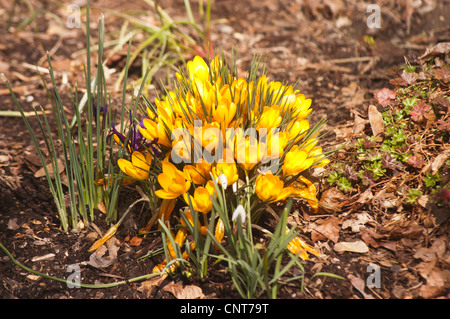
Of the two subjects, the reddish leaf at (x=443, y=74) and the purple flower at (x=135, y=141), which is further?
the reddish leaf at (x=443, y=74)

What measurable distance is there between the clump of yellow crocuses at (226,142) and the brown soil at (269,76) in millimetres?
221

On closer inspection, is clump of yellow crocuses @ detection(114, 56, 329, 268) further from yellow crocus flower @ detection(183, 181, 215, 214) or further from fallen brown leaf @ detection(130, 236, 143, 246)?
fallen brown leaf @ detection(130, 236, 143, 246)

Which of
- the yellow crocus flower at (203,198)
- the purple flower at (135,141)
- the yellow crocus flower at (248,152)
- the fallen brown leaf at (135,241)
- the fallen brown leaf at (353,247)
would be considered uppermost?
the yellow crocus flower at (248,152)

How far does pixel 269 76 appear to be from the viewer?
2.92m

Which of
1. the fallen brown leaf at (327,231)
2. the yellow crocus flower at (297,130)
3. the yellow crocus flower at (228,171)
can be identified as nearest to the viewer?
the yellow crocus flower at (228,171)

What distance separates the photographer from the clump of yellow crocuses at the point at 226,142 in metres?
1.50

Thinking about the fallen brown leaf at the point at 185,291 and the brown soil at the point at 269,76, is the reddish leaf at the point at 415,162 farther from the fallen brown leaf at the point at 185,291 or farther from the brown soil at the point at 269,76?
the fallen brown leaf at the point at 185,291

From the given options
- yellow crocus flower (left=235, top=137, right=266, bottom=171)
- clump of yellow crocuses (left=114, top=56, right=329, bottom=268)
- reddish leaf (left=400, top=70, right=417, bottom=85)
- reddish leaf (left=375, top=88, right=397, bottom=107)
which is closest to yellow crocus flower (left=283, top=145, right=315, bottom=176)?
clump of yellow crocuses (left=114, top=56, right=329, bottom=268)

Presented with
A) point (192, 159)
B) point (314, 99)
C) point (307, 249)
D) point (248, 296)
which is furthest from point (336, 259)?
point (314, 99)

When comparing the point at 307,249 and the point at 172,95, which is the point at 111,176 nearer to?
the point at 172,95

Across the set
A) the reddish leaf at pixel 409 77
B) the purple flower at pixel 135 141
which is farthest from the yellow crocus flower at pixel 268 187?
the reddish leaf at pixel 409 77

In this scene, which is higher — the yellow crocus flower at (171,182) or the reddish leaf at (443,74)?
the reddish leaf at (443,74)

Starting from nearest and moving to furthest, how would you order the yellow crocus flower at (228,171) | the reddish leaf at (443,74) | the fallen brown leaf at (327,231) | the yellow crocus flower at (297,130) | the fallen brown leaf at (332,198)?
the yellow crocus flower at (228,171) → the yellow crocus flower at (297,130) → the fallen brown leaf at (327,231) → the fallen brown leaf at (332,198) → the reddish leaf at (443,74)

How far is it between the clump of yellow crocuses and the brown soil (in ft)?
0.72
